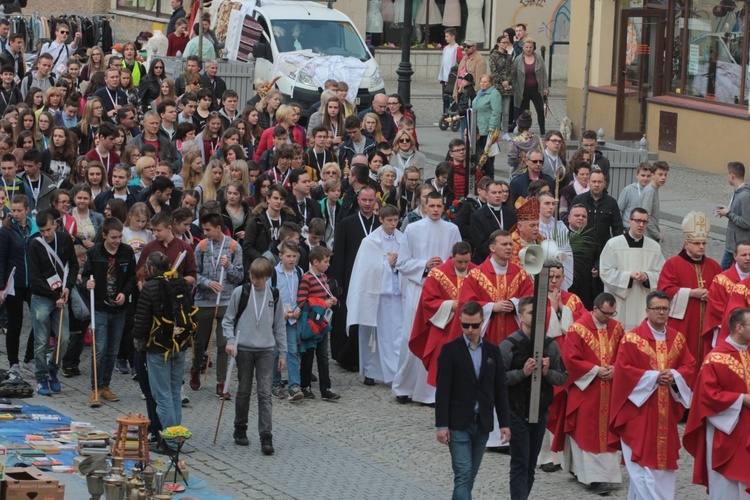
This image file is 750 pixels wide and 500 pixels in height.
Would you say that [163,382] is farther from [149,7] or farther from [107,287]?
[149,7]

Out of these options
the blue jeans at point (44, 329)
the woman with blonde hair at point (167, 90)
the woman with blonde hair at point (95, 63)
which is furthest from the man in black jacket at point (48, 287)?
the woman with blonde hair at point (95, 63)

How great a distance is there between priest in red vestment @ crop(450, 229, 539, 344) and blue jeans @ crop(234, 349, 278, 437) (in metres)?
1.90

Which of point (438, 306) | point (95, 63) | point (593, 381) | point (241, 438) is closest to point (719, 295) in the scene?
point (593, 381)

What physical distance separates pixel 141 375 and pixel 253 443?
1.13 meters

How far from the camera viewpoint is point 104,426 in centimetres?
1309

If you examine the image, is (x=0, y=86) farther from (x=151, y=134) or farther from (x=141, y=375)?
(x=141, y=375)

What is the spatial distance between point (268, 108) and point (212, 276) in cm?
690

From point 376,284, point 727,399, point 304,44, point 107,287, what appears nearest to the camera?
point 727,399

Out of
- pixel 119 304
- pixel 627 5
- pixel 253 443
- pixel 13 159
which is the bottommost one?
pixel 253 443

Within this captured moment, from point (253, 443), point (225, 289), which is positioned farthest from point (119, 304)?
point (253, 443)

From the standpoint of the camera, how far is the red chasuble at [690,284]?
14359mm

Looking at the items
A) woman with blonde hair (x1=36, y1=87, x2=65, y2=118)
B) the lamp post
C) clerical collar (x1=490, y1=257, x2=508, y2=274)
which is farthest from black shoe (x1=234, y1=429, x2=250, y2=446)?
the lamp post

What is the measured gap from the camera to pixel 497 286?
1362 centimetres

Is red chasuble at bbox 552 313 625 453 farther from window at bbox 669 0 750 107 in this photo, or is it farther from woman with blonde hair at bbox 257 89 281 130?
window at bbox 669 0 750 107
